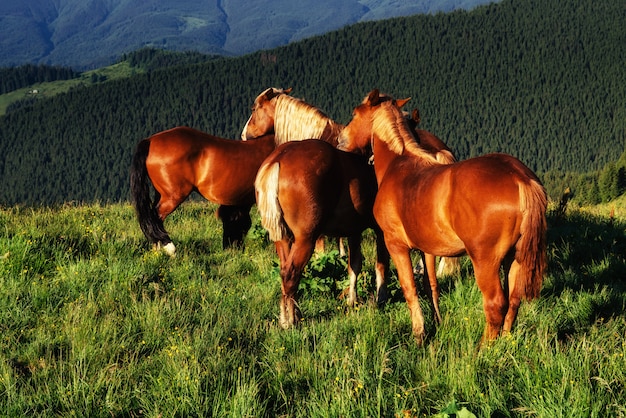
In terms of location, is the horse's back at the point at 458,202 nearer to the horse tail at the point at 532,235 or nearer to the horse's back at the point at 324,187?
the horse tail at the point at 532,235

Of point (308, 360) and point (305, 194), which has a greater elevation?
point (305, 194)

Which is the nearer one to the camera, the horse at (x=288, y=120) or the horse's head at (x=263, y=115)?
the horse at (x=288, y=120)

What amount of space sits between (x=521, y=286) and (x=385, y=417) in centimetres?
169

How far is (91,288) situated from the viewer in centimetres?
593

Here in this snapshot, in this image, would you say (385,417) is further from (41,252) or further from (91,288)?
(41,252)

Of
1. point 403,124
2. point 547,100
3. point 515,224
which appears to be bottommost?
point 547,100

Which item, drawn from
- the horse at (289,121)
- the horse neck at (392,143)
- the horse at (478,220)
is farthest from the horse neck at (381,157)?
the horse at (289,121)

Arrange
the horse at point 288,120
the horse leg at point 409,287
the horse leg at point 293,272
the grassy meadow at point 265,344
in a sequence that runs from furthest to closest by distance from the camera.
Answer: the horse at point 288,120 → the horse leg at point 293,272 → the horse leg at point 409,287 → the grassy meadow at point 265,344

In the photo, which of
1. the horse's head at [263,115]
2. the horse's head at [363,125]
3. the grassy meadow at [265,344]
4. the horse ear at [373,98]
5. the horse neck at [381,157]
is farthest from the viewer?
the horse's head at [263,115]

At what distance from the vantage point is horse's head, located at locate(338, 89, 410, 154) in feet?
20.9

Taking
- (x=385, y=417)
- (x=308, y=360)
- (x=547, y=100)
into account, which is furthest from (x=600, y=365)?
(x=547, y=100)

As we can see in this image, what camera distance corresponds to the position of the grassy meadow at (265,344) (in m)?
3.69

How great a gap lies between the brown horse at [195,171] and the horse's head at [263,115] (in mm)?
330

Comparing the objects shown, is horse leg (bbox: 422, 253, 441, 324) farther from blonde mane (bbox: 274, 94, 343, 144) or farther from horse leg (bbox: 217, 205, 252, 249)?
horse leg (bbox: 217, 205, 252, 249)
